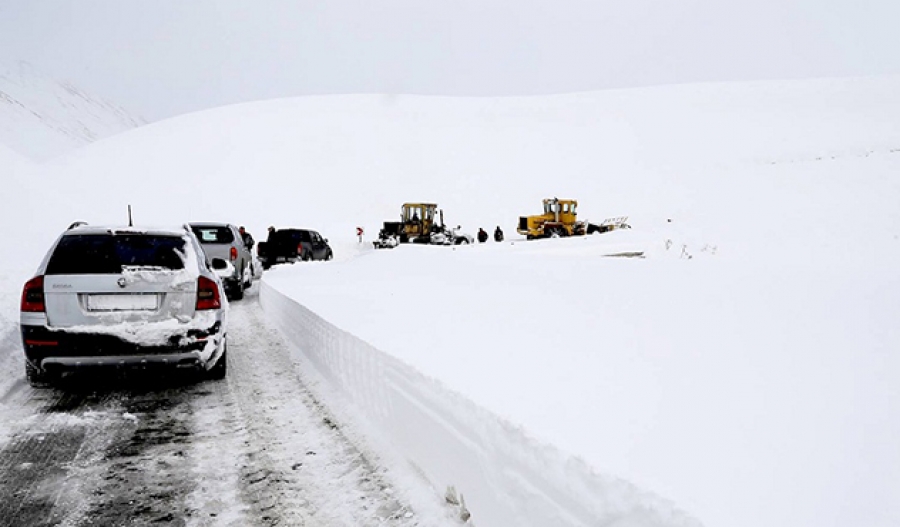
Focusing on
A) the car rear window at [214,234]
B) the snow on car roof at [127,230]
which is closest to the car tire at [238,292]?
the car rear window at [214,234]

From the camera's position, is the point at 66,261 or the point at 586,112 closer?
the point at 66,261

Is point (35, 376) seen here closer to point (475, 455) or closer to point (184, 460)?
point (184, 460)

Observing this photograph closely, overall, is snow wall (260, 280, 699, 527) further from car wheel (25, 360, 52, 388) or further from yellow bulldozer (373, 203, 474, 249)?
yellow bulldozer (373, 203, 474, 249)

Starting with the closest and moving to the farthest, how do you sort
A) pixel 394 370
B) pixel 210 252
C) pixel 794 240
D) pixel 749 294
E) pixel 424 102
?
pixel 394 370 < pixel 749 294 < pixel 210 252 < pixel 794 240 < pixel 424 102

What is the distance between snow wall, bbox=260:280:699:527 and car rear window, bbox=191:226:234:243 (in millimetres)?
9728

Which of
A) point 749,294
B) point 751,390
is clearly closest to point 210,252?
point 749,294

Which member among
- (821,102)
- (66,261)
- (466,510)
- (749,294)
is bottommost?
(466,510)

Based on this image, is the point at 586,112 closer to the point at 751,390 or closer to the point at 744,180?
the point at 744,180

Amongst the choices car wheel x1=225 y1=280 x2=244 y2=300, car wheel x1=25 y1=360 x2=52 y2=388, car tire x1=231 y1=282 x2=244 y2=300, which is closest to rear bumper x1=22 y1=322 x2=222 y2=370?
car wheel x1=25 y1=360 x2=52 y2=388

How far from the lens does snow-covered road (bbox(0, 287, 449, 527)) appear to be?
359cm

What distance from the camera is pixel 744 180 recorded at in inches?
1716

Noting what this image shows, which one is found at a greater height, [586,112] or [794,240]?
[586,112]

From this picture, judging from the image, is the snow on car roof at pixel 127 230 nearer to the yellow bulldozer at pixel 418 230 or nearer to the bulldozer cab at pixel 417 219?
the yellow bulldozer at pixel 418 230

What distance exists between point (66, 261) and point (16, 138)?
217684 millimetres
